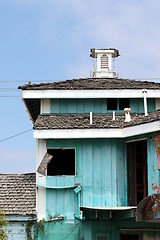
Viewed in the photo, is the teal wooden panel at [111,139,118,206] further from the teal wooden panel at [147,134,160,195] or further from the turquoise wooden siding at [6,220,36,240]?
the turquoise wooden siding at [6,220,36,240]

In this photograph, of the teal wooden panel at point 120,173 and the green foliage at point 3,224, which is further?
the teal wooden panel at point 120,173

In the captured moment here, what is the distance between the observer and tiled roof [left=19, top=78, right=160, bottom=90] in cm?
1972

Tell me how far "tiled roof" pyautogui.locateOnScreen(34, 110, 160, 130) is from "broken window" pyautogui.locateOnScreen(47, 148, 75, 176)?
91 cm

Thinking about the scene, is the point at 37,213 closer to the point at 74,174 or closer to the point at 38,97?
the point at 74,174

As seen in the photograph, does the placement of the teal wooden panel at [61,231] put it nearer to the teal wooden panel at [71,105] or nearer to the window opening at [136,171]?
the window opening at [136,171]

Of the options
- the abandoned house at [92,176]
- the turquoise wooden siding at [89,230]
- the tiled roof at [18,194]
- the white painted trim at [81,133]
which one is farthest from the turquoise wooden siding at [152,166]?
the tiled roof at [18,194]

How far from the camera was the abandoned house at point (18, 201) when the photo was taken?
1830 centimetres

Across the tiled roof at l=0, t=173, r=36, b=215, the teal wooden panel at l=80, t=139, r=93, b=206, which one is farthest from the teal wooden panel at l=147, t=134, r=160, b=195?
the tiled roof at l=0, t=173, r=36, b=215

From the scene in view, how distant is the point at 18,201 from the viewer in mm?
18969

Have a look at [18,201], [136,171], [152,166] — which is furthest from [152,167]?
[18,201]

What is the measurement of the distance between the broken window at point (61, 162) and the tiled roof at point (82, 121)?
35.9 inches

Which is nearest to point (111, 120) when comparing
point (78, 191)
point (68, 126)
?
point (68, 126)

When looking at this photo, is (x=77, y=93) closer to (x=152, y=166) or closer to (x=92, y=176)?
(x=92, y=176)

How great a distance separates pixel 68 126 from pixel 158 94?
4.00 metres
